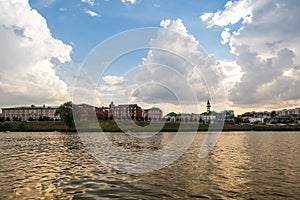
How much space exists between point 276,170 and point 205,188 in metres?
11.8

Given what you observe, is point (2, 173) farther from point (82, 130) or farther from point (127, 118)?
point (127, 118)

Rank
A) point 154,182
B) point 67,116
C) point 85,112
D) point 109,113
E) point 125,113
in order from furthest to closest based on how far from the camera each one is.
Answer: point 125,113
point 109,113
point 67,116
point 85,112
point 154,182

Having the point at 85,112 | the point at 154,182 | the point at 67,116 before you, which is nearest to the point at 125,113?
the point at 85,112

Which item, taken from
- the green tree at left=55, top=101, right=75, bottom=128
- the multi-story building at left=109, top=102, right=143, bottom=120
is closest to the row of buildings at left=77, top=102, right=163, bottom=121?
the multi-story building at left=109, top=102, right=143, bottom=120

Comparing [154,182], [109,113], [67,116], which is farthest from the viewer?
[109,113]

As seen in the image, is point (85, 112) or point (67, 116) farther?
point (67, 116)

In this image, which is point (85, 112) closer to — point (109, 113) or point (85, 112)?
point (85, 112)

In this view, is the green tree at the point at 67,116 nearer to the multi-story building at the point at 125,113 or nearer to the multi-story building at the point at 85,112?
the multi-story building at the point at 85,112

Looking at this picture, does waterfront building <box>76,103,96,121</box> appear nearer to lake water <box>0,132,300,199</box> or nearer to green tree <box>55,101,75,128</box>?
green tree <box>55,101,75,128</box>

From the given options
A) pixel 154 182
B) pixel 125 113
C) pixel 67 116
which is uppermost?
pixel 125 113

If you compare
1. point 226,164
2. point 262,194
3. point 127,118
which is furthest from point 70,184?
point 127,118

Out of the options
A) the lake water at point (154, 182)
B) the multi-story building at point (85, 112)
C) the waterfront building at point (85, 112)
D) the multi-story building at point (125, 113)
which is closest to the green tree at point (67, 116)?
the waterfront building at point (85, 112)

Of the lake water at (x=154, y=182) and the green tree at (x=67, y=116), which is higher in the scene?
the green tree at (x=67, y=116)

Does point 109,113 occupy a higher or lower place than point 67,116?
higher
